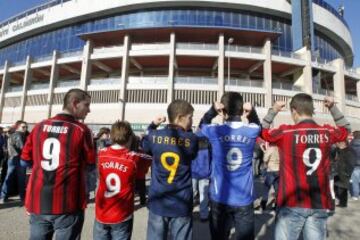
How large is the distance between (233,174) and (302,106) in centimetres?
94

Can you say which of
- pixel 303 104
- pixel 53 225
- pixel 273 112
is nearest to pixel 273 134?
pixel 273 112

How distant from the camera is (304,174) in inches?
106

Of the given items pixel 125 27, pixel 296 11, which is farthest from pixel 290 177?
pixel 296 11

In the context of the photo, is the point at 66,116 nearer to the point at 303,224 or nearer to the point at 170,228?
the point at 170,228

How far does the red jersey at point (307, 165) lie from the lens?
2654 mm

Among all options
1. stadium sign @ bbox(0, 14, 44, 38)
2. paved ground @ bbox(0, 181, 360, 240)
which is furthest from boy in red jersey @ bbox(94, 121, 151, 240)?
stadium sign @ bbox(0, 14, 44, 38)

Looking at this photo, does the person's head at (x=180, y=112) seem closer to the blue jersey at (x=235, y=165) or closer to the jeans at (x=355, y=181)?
the blue jersey at (x=235, y=165)

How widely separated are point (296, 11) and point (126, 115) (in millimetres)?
23946

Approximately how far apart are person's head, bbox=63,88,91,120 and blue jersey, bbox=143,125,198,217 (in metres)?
0.73

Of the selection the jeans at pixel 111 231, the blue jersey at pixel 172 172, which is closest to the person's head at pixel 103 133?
the jeans at pixel 111 231

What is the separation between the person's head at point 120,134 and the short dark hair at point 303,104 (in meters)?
1.70

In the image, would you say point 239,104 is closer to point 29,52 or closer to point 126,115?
point 126,115

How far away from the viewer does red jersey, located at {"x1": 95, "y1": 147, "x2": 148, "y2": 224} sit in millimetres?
2904

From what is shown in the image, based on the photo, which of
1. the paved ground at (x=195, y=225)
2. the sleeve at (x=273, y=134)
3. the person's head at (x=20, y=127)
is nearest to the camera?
the sleeve at (x=273, y=134)
